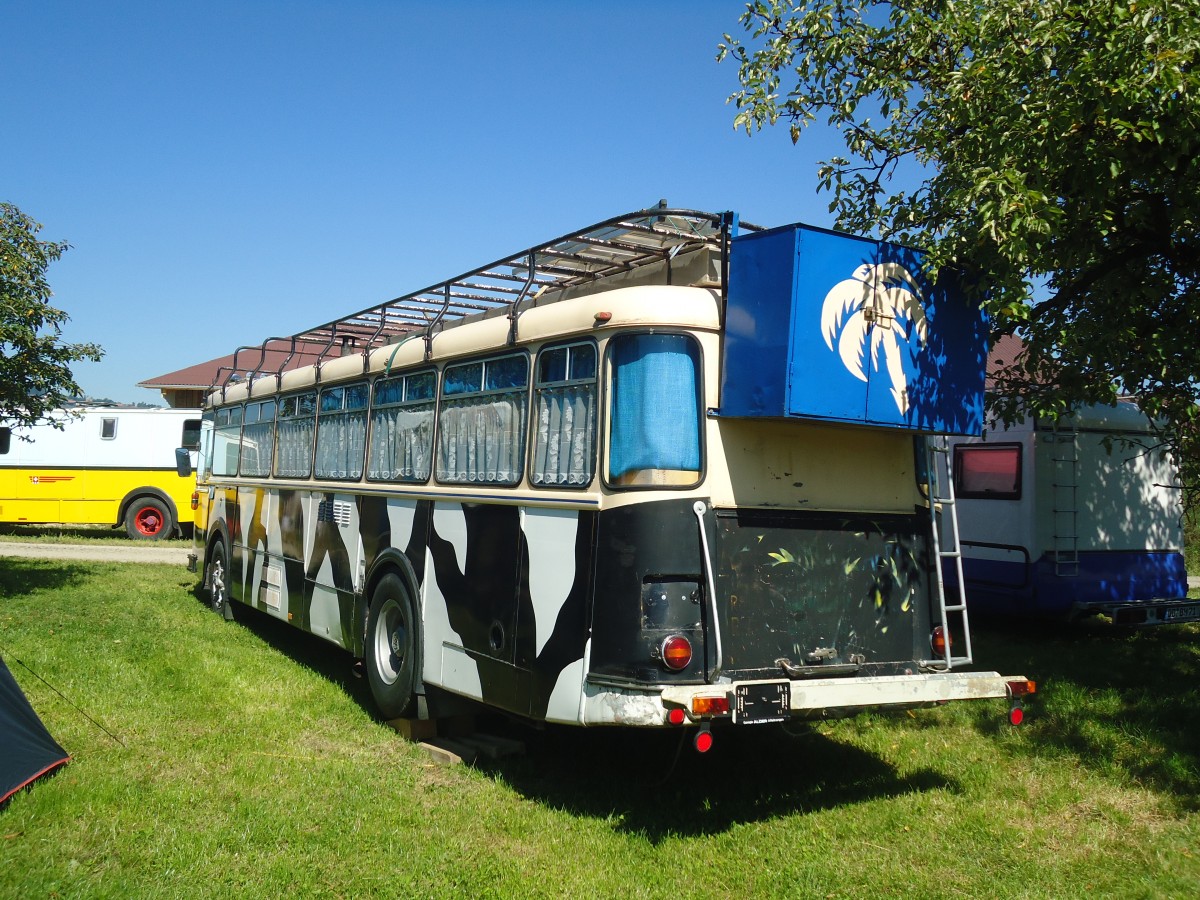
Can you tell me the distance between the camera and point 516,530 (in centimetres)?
617

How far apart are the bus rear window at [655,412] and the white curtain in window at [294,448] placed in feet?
16.4

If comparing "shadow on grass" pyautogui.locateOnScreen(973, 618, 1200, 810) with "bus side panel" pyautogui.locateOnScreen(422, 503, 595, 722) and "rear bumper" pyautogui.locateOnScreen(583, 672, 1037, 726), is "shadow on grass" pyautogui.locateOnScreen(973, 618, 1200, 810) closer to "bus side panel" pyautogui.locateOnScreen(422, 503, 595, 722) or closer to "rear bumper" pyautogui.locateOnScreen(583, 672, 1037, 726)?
"rear bumper" pyautogui.locateOnScreen(583, 672, 1037, 726)

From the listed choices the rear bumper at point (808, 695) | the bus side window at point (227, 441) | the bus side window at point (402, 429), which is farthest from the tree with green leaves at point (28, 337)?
the rear bumper at point (808, 695)

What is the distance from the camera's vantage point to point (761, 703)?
514 centimetres

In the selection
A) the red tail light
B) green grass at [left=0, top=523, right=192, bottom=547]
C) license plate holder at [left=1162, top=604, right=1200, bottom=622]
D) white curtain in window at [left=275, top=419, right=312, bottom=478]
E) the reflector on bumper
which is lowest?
green grass at [left=0, top=523, right=192, bottom=547]

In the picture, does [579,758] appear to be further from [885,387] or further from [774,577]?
[885,387]

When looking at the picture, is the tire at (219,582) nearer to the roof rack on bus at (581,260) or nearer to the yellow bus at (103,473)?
the roof rack on bus at (581,260)

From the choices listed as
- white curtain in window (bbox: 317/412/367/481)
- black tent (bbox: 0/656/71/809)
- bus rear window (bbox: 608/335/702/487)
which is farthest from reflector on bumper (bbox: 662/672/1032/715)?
white curtain in window (bbox: 317/412/367/481)

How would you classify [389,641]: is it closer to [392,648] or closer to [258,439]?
[392,648]

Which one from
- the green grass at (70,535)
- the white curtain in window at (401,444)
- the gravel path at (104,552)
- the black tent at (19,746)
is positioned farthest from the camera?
the green grass at (70,535)

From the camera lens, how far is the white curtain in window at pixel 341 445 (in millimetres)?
8672

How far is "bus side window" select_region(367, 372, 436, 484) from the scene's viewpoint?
24.7 ft

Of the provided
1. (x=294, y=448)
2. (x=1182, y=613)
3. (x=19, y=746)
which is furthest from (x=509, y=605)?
(x=1182, y=613)

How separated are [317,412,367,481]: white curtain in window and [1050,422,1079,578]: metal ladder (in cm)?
693
